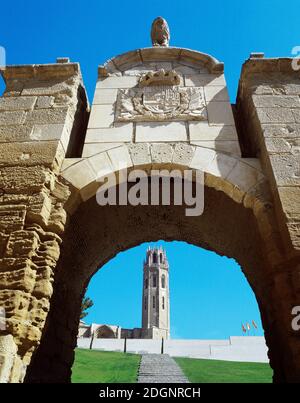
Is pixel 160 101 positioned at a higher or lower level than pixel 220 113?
higher

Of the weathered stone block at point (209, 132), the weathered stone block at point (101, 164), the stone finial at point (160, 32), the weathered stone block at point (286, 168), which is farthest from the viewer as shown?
the stone finial at point (160, 32)

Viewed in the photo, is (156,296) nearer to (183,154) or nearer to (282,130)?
(183,154)

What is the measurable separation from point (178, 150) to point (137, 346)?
2856 centimetres

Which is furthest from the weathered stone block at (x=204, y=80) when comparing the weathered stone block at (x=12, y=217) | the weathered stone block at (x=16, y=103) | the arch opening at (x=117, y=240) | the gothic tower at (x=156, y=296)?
the gothic tower at (x=156, y=296)

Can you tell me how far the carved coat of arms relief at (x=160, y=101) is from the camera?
4539mm

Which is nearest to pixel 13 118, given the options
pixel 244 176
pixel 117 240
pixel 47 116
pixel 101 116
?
pixel 47 116

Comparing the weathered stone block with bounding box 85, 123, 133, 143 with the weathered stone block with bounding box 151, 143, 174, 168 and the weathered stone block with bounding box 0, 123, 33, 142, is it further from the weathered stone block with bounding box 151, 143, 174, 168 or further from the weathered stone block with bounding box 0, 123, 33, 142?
the weathered stone block with bounding box 0, 123, 33, 142

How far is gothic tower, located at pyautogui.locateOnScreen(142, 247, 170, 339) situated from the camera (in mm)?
58091

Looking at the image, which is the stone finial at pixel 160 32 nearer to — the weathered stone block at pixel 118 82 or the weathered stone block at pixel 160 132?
the weathered stone block at pixel 118 82

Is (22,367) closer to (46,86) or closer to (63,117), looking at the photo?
(63,117)

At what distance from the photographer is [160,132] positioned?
4.38 metres

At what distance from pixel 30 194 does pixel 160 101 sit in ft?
7.56

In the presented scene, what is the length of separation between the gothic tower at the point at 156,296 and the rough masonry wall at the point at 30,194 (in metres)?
54.7

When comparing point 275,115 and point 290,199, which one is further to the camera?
point 275,115
